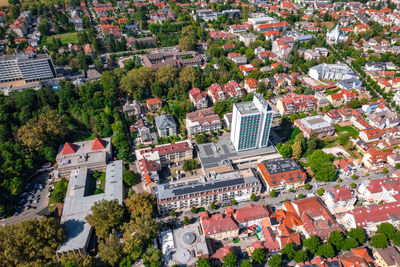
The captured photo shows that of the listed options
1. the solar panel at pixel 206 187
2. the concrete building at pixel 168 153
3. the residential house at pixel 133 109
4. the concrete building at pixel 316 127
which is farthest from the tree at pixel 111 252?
the concrete building at pixel 316 127

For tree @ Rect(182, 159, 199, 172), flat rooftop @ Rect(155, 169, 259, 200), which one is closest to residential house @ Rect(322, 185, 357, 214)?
flat rooftop @ Rect(155, 169, 259, 200)

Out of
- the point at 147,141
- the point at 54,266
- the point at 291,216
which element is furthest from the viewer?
the point at 147,141

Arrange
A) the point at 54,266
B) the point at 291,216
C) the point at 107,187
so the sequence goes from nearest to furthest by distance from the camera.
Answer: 1. the point at 54,266
2. the point at 291,216
3. the point at 107,187

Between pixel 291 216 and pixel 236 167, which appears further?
pixel 236 167

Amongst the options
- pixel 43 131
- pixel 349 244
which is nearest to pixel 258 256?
pixel 349 244

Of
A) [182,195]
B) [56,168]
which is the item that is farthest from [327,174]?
[56,168]

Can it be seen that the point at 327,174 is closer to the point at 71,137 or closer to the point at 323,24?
the point at 71,137

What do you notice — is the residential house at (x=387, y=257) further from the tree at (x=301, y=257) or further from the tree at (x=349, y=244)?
the tree at (x=301, y=257)
